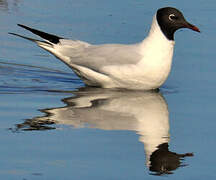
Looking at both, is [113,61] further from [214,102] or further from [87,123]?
[87,123]

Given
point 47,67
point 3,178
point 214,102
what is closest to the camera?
point 3,178

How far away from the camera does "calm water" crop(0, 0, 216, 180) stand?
5.53 meters

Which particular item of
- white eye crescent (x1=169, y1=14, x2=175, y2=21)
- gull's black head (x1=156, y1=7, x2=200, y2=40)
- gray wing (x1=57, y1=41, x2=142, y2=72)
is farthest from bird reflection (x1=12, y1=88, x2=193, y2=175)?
white eye crescent (x1=169, y1=14, x2=175, y2=21)

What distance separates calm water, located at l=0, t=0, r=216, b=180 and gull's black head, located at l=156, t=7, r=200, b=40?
21.3 inches

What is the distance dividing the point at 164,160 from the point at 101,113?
1506mm

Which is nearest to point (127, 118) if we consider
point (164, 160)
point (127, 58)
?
point (164, 160)

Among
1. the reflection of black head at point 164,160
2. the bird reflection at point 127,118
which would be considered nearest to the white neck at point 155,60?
the bird reflection at point 127,118

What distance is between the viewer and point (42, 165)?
17.8ft

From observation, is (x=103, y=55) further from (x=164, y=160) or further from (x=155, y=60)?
(x=164, y=160)

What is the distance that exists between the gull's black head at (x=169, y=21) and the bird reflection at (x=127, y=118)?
97 centimetres

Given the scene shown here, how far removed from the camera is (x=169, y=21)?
9.11 m

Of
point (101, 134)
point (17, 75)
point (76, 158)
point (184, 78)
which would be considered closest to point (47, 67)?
point (17, 75)

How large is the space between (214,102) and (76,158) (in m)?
2.58

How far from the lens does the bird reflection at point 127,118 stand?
230 inches
